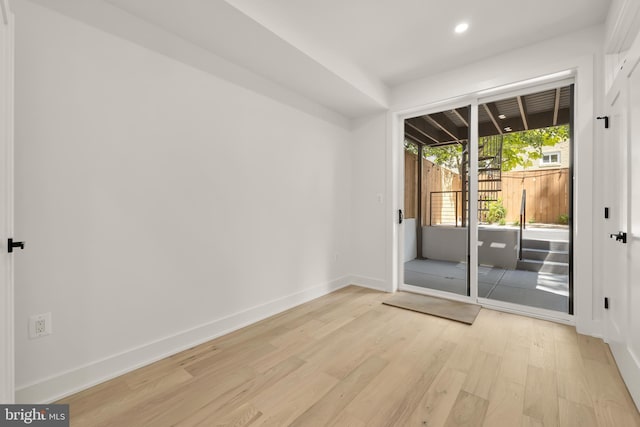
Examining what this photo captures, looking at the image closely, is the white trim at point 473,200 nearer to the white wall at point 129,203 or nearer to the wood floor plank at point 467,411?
the wood floor plank at point 467,411

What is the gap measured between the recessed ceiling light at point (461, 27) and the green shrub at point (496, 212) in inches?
69.6

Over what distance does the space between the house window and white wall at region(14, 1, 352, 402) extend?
2707 millimetres

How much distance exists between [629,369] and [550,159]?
6.41 ft

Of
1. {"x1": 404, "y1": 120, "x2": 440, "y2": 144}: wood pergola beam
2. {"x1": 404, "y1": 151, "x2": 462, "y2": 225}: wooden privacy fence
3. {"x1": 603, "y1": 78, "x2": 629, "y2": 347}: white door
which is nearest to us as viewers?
{"x1": 603, "y1": 78, "x2": 629, "y2": 347}: white door

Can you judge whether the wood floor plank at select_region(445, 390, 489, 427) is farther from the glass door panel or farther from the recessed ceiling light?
the recessed ceiling light

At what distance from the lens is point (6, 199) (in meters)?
1.31

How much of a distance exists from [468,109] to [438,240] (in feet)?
5.50

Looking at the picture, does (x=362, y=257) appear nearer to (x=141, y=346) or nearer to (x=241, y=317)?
(x=241, y=317)

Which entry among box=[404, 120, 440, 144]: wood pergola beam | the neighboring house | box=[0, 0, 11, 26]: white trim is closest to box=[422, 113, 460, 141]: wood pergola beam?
box=[404, 120, 440, 144]: wood pergola beam

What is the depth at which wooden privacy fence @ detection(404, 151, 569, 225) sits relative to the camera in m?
2.84

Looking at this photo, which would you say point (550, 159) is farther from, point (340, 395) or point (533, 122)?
point (340, 395)

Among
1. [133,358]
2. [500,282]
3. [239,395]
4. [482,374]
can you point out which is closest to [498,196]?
[500,282]

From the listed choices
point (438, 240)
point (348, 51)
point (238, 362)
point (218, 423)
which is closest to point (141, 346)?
point (238, 362)

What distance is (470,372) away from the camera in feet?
6.34
